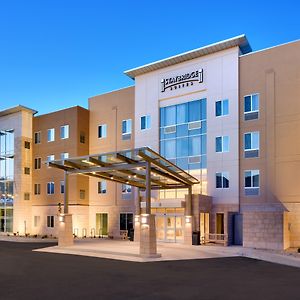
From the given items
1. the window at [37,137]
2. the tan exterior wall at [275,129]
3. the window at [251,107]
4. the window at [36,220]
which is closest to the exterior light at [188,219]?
the tan exterior wall at [275,129]

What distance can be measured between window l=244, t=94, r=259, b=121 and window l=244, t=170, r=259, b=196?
12.2 ft

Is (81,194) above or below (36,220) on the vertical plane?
above

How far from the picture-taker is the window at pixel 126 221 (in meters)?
33.8

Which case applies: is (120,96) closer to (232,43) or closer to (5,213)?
(232,43)

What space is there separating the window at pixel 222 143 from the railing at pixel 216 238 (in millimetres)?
Result: 5952

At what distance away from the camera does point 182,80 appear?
102ft

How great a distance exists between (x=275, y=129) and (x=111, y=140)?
574 inches

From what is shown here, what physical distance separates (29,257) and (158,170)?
27.9ft

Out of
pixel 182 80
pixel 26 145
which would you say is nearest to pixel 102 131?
pixel 26 145

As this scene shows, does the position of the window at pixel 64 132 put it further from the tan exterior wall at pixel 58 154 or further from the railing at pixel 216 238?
the railing at pixel 216 238

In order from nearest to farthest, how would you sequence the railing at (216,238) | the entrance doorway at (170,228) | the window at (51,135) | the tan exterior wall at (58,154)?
the railing at (216,238) < the entrance doorway at (170,228) < the tan exterior wall at (58,154) < the window at (51,135)

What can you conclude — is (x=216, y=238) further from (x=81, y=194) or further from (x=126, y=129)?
(x=81, y=194)

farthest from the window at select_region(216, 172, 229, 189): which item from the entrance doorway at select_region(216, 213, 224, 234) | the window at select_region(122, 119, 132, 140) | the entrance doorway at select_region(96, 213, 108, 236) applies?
the entrance doorway at select_region(96, 213, 108, 236)

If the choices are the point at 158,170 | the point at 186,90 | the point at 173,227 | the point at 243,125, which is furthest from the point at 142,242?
the point at 186,90
